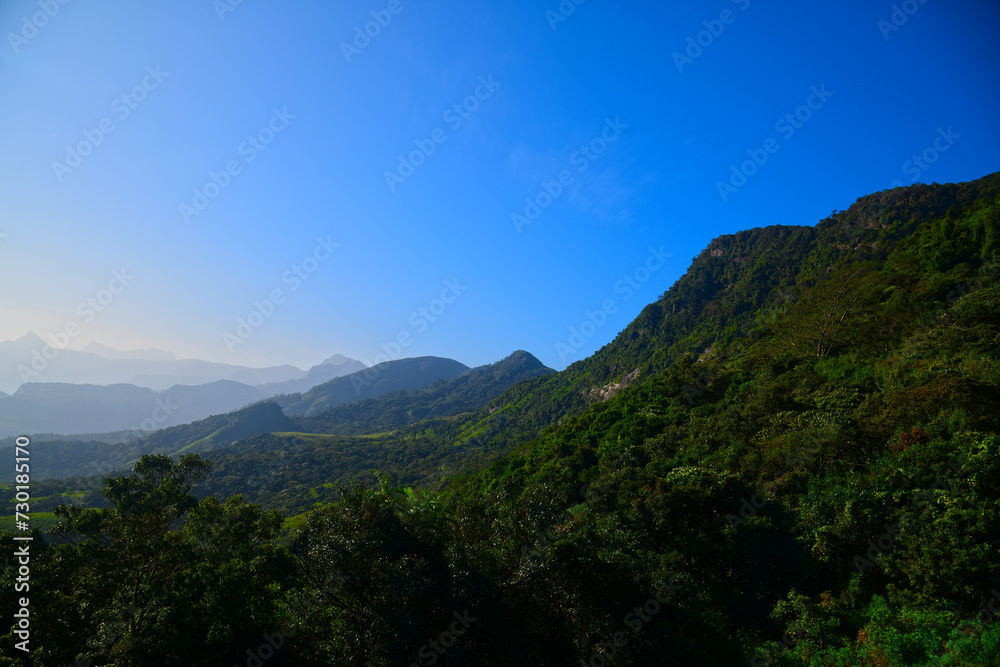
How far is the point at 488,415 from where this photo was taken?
5989 inches

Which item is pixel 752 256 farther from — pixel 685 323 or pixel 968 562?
pixel 968 562

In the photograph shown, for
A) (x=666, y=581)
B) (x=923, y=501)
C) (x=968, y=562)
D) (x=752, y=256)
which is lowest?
(x=666, y=581)

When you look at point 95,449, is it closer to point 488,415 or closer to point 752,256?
point 488,415

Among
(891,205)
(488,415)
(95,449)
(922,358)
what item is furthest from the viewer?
(95,449)

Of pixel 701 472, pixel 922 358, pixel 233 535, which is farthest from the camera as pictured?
pixel 922 358

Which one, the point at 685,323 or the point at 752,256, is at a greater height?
the point at 752,256

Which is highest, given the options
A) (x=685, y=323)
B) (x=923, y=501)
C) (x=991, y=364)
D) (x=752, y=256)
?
(x=752, y=256)

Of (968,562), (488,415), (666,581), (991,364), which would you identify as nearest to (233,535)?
(666,581)

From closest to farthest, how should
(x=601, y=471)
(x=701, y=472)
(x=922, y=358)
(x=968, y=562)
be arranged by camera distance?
(x=968, y=562) < (x=701, y=472) < (x=922, y=358) < (x=601, y=471)

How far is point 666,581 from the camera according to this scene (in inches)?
560

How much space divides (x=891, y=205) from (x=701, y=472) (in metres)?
99.6

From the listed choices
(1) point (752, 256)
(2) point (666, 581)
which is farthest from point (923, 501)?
(1) point (752, 256)

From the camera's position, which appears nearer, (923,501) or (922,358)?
(923,501)

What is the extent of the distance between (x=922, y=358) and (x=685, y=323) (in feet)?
265
